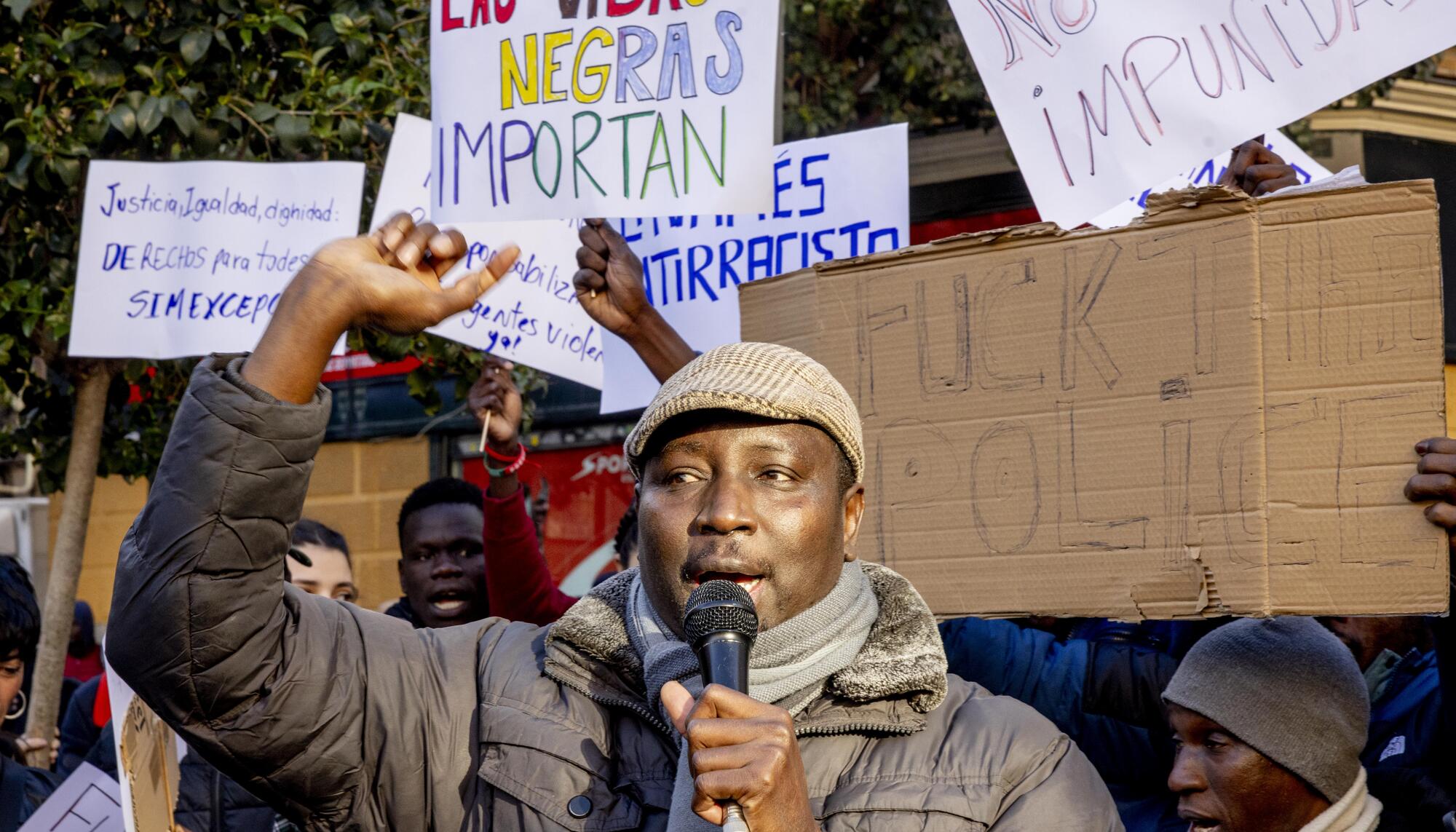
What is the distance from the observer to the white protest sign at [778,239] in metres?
4.30

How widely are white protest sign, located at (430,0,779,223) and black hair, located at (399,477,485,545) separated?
931mm

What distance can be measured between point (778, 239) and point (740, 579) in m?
2.21

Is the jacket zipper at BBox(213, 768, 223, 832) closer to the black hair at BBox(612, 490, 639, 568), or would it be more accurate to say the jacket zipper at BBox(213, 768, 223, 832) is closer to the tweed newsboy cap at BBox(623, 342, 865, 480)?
the black hair at BBox(612, 490, 639, 568)

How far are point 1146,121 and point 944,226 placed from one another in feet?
22.9

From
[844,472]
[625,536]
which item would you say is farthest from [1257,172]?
[625,536]

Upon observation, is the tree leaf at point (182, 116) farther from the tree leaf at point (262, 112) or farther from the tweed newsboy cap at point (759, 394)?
the tweed newsboy cap at point (759, 394)

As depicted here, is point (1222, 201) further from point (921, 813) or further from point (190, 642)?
point (190, 642)

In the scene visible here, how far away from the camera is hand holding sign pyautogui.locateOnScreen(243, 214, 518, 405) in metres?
2.07

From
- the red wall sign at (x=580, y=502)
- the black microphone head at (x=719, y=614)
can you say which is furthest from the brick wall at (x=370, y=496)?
the black microphone head at (x=719, y=614)

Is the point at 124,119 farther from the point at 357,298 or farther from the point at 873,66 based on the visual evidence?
the point at 873,66

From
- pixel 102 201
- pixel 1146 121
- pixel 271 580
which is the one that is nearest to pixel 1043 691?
pixel 1146 121

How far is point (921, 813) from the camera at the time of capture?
7.11 feet

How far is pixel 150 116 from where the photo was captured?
16.4 feet

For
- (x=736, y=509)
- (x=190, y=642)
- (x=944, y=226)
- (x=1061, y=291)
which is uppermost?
(x=944, y=226)
